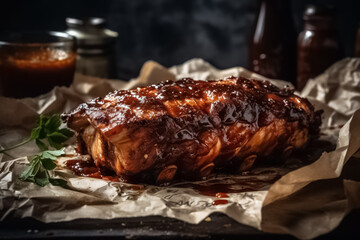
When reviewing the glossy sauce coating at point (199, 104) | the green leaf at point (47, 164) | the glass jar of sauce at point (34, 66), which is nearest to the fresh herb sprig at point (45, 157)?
the green leaf at point (47, 164)

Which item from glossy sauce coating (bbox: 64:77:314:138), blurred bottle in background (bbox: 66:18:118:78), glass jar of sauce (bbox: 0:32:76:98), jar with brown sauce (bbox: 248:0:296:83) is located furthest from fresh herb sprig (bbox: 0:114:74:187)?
jar with brown sauce (bbox: 248:0:296:83)

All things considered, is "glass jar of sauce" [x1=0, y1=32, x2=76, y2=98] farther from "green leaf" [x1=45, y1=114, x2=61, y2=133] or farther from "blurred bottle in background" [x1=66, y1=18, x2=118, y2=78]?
"green leaf" [x1=45, y1=114, x2=61, y2=133]

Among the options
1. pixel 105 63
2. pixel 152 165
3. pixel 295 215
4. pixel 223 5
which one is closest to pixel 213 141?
pixel 152 165

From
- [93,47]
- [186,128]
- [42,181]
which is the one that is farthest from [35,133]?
[93,47]

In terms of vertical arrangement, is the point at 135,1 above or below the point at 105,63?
above

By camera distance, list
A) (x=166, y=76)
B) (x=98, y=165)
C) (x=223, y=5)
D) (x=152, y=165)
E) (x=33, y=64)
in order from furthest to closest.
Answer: (x=223, y=5), (x=166, y=76), (x=33, y=64), (x=98, y=165), (x=152, y=165)

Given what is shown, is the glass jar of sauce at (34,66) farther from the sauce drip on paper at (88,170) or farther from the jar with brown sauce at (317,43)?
the jar with brown sauce at (317,43)

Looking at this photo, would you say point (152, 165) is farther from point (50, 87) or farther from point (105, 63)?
point (105, 63)

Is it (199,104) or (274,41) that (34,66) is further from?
(274,41)

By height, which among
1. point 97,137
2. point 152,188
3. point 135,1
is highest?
point 135,1
